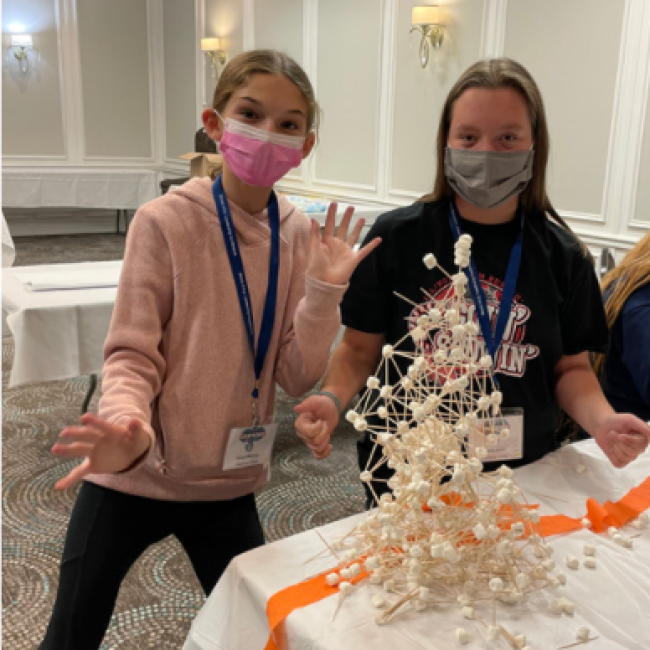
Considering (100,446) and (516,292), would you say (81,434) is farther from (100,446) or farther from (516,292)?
(516,292)

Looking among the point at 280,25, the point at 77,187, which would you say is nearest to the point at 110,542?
the point at 280,25

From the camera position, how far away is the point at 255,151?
1326mm

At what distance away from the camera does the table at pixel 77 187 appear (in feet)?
29.9

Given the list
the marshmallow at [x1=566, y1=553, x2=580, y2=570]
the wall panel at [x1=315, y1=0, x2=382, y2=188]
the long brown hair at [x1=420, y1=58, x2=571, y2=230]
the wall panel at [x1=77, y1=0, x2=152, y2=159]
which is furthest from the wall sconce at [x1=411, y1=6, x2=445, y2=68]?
the wall panel at [x1=77, y1=0, x2=152, y2=159]

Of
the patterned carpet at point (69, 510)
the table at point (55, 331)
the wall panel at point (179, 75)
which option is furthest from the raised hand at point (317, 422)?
the wall panel at point (179, 75)

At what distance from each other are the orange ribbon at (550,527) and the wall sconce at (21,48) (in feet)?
33.8

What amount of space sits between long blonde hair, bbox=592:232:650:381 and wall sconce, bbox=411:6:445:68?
172 inches

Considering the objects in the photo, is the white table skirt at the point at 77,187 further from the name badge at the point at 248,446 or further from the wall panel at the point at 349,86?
the name badge at the point at 248,446

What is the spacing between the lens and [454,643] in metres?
0.82

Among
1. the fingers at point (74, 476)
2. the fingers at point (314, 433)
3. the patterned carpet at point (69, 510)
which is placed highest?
the fingers at point (74, 476)

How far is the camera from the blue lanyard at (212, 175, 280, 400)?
1.32m

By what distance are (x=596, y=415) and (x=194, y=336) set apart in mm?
789

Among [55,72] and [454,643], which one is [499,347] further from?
[55,72]

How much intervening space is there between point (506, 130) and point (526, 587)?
2.86 feet
